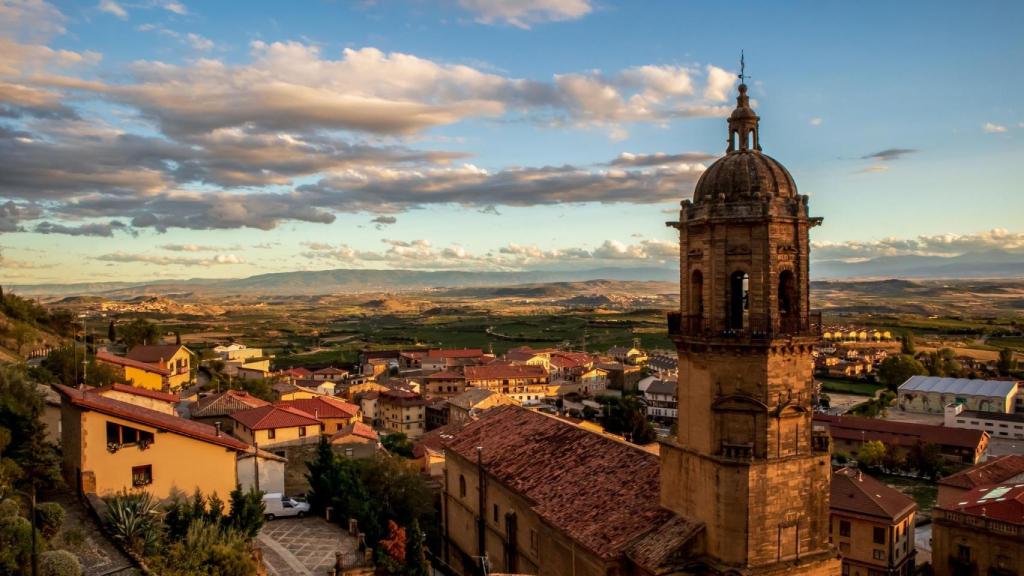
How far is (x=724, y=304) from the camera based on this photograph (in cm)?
1919

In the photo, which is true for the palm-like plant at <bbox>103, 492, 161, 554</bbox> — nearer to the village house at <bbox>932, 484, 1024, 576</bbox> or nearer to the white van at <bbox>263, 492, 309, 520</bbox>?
the white van at <bbox>263, 492, 309, 520</bbox>

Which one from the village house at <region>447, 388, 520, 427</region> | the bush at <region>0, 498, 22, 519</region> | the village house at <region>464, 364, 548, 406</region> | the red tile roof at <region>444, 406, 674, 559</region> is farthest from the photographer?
the village house at <region>464, 364, 548, 406</region>

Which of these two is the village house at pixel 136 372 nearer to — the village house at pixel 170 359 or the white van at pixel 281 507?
the village house at pixel 170 359

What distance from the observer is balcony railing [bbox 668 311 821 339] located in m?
18.7

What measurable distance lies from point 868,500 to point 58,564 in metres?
41.9

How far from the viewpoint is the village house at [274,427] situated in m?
42.0

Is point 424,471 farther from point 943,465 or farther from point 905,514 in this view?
point 943,465

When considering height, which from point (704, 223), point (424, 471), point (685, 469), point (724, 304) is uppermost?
point (704, 223)

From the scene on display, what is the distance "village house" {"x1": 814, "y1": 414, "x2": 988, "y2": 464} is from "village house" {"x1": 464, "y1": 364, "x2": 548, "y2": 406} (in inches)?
1589

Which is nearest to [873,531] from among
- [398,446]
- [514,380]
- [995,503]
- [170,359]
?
[995,503]

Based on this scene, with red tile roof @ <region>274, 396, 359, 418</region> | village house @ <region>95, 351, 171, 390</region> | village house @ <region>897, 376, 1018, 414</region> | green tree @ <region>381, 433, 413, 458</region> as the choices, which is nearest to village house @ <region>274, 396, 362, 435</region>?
red tile roof @ <region>274, 396, 359, 418</region>

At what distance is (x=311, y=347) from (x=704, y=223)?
163 meters

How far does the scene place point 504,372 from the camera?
342ft

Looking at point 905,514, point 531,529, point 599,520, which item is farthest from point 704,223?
point 905,514
